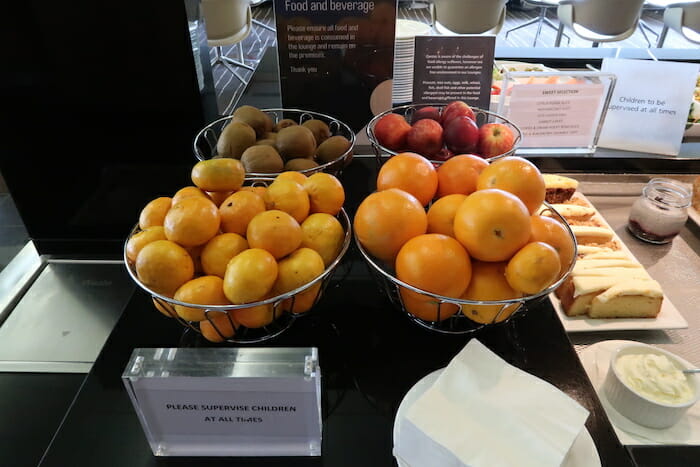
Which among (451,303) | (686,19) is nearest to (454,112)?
(451,303)

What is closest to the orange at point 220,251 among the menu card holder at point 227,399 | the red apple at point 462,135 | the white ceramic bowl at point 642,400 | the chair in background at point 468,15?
the menu card holder at point 227,399

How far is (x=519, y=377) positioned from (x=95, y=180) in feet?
2.97

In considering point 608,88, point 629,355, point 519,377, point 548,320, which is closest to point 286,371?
point 519,377

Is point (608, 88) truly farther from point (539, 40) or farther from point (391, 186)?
point (539, 40)

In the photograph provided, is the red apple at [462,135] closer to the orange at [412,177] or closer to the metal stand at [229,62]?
the orange at [412,177]

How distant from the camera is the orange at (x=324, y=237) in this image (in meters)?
0.67

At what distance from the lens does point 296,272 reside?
62cm

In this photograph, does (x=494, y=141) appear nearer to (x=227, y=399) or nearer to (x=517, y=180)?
(x=517, y=180)

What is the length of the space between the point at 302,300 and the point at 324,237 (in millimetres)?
89

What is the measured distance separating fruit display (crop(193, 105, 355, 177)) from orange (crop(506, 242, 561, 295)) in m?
0.39

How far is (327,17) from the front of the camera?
987mm

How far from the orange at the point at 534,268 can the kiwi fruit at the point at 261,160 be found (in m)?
0.43

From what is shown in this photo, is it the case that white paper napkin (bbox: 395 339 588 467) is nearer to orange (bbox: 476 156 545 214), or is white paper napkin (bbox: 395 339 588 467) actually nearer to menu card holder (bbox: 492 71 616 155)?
orange (bbox: 476 156 545 214)

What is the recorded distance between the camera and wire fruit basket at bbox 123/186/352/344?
0.60m
